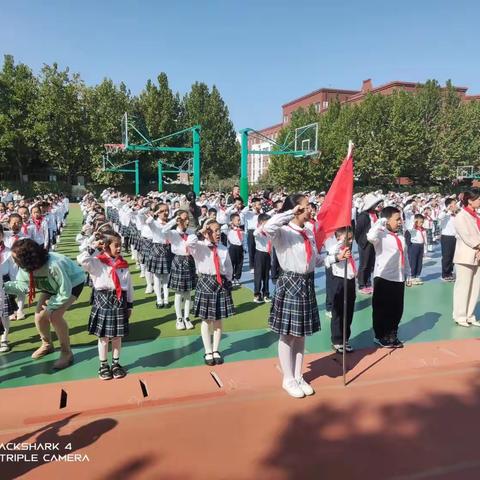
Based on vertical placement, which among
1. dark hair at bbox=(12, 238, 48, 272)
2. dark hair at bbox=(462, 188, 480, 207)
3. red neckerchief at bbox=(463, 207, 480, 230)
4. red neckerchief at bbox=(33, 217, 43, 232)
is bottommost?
dark hair at bbox=(12, 238, 48, 272)

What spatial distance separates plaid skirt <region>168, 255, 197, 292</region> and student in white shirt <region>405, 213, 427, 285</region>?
5137 mm

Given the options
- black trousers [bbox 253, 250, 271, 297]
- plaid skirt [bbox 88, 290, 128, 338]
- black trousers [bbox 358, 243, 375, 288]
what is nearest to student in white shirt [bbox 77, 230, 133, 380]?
plaid skirt [bbox 88, 290, 128, 338]

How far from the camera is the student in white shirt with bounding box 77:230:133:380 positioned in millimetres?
4453

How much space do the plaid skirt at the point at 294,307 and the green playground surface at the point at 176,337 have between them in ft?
4.47

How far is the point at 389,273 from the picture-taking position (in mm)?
5352

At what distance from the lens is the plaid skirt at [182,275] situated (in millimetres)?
6203

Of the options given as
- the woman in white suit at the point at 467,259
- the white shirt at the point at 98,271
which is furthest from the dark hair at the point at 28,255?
the woman in white suit at the point at 467,259

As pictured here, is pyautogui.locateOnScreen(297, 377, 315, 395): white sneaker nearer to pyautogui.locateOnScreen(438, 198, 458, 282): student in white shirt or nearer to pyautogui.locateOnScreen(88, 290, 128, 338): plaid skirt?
pyautogui.locateOnScreen(88, 290, 128, 338): plaid skirt

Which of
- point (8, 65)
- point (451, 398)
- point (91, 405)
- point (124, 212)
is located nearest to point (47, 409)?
point (91, 405)

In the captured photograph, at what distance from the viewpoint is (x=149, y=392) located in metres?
4.20

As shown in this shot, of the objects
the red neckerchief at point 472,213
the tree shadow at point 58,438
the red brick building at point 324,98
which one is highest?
the red brick building at point 324,98

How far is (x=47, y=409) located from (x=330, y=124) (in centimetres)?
3824

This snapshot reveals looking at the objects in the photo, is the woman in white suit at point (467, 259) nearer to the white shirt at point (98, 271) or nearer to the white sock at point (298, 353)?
the white sock at point (298, 353)

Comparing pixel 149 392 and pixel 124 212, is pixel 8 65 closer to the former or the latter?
pixel 124 212
